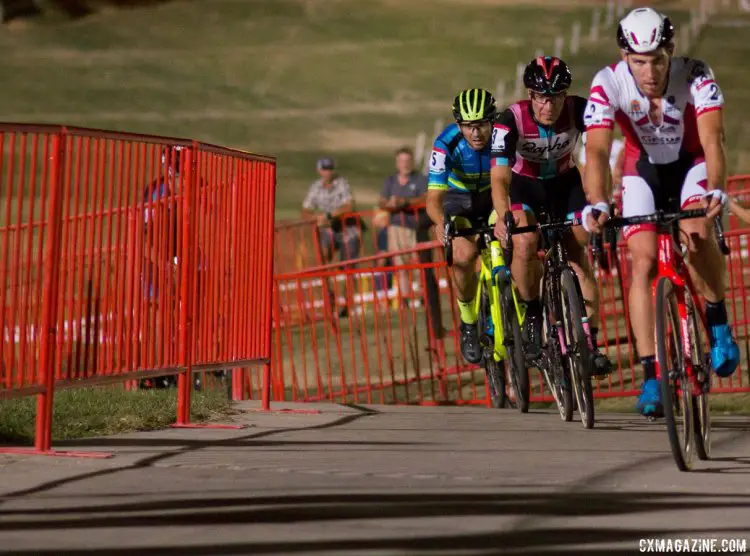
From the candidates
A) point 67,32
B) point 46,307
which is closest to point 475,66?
point 67,32

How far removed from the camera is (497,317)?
34.0 ft

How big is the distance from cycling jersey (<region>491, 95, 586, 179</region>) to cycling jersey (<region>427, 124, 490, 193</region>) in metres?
1.13

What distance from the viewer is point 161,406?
934 centimetres

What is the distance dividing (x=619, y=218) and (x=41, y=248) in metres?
2.70

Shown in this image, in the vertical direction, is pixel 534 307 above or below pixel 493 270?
below

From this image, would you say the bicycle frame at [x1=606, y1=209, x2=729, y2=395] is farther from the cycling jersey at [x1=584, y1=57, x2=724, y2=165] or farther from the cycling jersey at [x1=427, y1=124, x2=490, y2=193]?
the cycling jersey at [x1=427, y1=124, x2=490, y2=193]

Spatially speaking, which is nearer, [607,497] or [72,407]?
[607,497]

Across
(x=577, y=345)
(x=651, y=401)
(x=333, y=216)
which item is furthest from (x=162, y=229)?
(x=333, y=216)

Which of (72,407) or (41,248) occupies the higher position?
(41,248)

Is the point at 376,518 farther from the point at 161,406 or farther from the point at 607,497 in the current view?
the point at 161,406

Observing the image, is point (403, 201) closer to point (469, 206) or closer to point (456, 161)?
point (469, 206)

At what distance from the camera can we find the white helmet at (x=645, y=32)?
23.5 feet

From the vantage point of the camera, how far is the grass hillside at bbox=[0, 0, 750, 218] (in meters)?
37.1

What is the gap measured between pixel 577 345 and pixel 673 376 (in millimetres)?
1971
